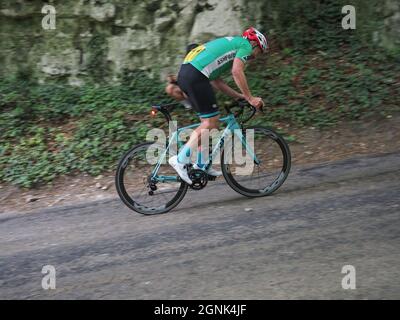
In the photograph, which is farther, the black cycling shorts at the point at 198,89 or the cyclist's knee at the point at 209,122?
the cyclist's knee at the point at 209,122

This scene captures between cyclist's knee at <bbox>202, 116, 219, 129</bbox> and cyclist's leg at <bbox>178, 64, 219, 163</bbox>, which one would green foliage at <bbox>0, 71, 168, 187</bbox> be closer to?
cyclist's leg at <bbox>178, 64, 219, 163</bbox>

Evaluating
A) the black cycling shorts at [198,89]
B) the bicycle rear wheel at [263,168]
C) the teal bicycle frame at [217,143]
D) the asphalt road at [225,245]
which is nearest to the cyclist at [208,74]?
the black cycling shorts at [198,89]

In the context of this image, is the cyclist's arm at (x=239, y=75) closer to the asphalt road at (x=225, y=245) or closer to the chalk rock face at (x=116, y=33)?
the asphalt road at (x=225, y=245)

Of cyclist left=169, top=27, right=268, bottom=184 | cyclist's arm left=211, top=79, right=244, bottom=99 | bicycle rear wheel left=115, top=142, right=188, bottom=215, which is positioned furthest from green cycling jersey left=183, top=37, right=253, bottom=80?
bicycle rear wheel left=115, top=142, right=188, bottom=215

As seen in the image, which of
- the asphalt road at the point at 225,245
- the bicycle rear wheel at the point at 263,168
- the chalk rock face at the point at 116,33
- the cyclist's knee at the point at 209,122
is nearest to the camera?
the asphalt road at the point at 225,245

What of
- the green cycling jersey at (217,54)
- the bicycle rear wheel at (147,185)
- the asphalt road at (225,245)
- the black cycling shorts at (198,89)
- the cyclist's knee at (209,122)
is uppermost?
the green cycling jersey at (217,54)

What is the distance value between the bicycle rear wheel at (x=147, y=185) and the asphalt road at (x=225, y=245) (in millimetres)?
164

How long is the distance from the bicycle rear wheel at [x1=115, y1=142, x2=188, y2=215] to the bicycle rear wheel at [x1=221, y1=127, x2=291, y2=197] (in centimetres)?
67

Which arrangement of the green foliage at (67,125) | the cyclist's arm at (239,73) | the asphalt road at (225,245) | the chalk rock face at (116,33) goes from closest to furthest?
the asphalt road at (225,245), the cyclist's arm at (239,73), the green foliage at (67,125), the chalk rock face at (116,33)

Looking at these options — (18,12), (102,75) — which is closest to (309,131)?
(102,75)

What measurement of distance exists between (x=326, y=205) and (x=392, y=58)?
5.18 metres

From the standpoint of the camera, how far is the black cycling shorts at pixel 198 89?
5613mm

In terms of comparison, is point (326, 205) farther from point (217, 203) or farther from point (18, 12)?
point (18, 12)
